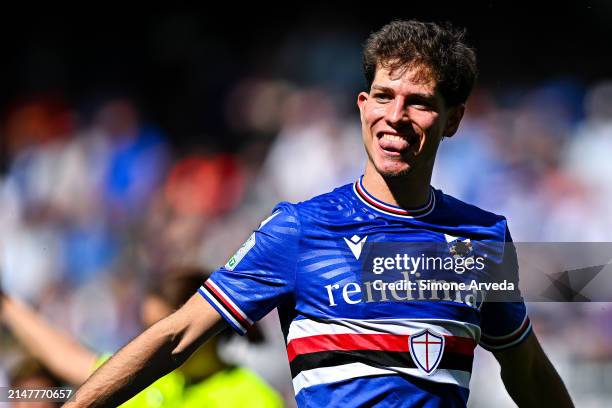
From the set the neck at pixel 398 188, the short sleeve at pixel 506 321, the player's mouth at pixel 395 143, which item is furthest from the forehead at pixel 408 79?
the short sleeve at pixel 506 321

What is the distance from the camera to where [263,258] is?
2.29 meters

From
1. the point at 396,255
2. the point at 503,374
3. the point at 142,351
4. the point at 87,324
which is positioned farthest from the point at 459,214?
the point at 87,324

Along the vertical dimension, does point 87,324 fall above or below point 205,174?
below

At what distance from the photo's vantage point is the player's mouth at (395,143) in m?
2.38

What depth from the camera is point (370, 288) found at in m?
2.33

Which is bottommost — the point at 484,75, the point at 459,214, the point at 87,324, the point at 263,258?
the point at 87,324

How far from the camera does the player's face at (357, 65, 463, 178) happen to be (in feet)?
7.84

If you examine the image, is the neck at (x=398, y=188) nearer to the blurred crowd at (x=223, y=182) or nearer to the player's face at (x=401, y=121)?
the player's face at (x=401, y=121)

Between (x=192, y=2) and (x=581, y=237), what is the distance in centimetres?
243

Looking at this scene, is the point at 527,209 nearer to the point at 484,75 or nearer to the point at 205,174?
the point at 484,75

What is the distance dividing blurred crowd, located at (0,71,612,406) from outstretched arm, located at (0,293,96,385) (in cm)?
11

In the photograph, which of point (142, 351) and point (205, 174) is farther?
point (205, 174)

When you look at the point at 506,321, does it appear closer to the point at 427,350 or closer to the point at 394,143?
the point at 427,350

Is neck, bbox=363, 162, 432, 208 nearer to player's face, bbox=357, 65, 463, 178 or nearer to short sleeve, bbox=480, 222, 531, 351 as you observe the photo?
player's face, bbox=357, 65, 463, 178
